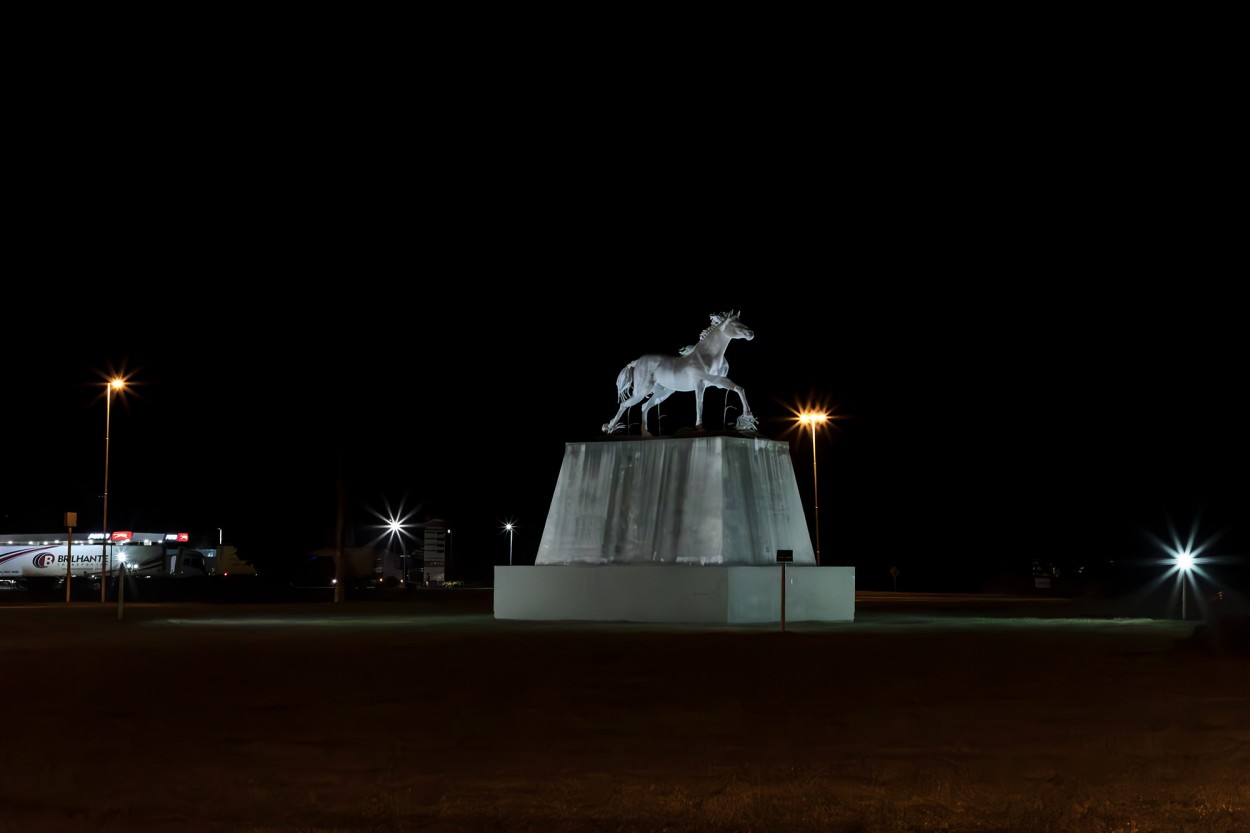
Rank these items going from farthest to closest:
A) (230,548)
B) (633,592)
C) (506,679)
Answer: (230,548) < (633,592) < (506,679)

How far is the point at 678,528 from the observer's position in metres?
34.1

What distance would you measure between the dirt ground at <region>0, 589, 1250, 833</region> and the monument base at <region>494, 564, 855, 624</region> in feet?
23.4

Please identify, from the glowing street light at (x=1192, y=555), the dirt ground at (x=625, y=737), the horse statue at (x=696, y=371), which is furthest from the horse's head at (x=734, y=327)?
the glowing street light at (x=1192, y=555)

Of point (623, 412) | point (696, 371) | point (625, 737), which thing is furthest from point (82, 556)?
point (625, 737)

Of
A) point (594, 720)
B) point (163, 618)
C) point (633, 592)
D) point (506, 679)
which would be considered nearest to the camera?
point (594, 720)

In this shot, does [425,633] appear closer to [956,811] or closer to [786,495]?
[786,495]

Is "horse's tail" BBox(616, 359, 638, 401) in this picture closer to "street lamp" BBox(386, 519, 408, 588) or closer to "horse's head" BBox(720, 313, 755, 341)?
"horse's head" BBox(720, 313, 755, 341)

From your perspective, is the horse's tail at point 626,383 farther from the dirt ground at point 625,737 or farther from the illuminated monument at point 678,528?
the dirt ground at point 625,737

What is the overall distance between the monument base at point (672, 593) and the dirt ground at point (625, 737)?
7.15 m

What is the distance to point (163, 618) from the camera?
127 feet

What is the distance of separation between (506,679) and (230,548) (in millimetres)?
84139

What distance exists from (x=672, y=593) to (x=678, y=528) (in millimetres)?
1556

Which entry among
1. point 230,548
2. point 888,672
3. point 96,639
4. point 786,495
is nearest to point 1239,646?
point 888,672

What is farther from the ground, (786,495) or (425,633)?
(786,495)
